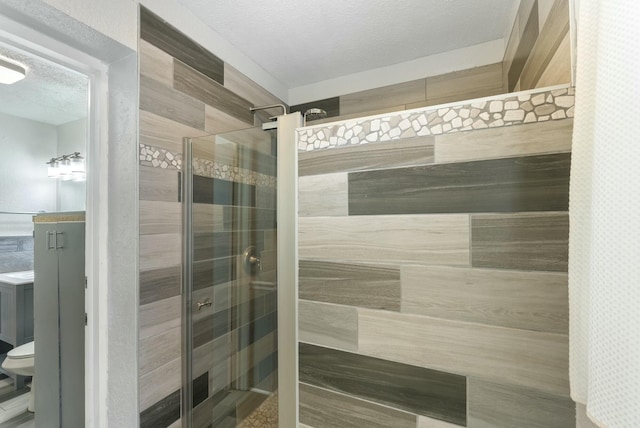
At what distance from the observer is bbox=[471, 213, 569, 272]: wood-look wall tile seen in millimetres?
718

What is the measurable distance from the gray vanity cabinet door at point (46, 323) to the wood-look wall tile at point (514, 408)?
1752 millimetres

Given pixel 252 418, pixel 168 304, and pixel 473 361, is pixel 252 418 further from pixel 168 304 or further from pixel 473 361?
pixel 473 361

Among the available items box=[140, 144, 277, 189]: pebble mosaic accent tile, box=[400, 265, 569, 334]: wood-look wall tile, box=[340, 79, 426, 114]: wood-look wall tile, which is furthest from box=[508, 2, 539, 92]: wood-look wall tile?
box=[140, 144, 277, 189]: pebble mosaic accent tile

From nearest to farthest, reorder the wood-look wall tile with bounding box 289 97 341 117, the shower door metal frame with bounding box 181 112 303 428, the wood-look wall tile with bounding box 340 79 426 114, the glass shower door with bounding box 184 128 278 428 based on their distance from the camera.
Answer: the shower door metal frame with bounding box 181 112 303 428
the glass shower door with bounding box 184 128 278 428
the wood-look wall tile with bounding box 340 79 426 114
the wood-look wall tile with bounding box 289 97 341 117

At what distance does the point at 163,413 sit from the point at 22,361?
691mm

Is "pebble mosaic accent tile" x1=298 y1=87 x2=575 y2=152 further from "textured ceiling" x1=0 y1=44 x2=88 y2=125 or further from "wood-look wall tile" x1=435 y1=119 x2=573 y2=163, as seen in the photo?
"textured ceiling" x1=0 y1=44 x2=88 y2=125

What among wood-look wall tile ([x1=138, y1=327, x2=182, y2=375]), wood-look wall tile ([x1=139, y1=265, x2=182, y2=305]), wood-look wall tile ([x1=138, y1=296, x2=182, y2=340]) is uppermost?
wood-look wall tile ([x1=139, y1=265, x2=182, y2=305])

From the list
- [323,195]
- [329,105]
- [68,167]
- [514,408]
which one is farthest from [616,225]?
[329,105]

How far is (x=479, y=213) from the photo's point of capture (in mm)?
804

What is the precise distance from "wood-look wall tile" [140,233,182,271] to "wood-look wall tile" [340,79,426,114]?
142 cm

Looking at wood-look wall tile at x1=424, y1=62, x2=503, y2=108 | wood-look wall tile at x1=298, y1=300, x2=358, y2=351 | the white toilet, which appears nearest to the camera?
wood-look wall tile at x1=298, y1=300, x2=358, y2=351

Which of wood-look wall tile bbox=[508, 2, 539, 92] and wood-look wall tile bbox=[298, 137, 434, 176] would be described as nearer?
wood-look wall tile bbox=[298, 137, 434, 176]

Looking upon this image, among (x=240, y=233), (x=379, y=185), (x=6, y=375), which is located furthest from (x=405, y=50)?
(x=6, y=375)

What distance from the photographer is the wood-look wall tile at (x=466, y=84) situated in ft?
5.28
